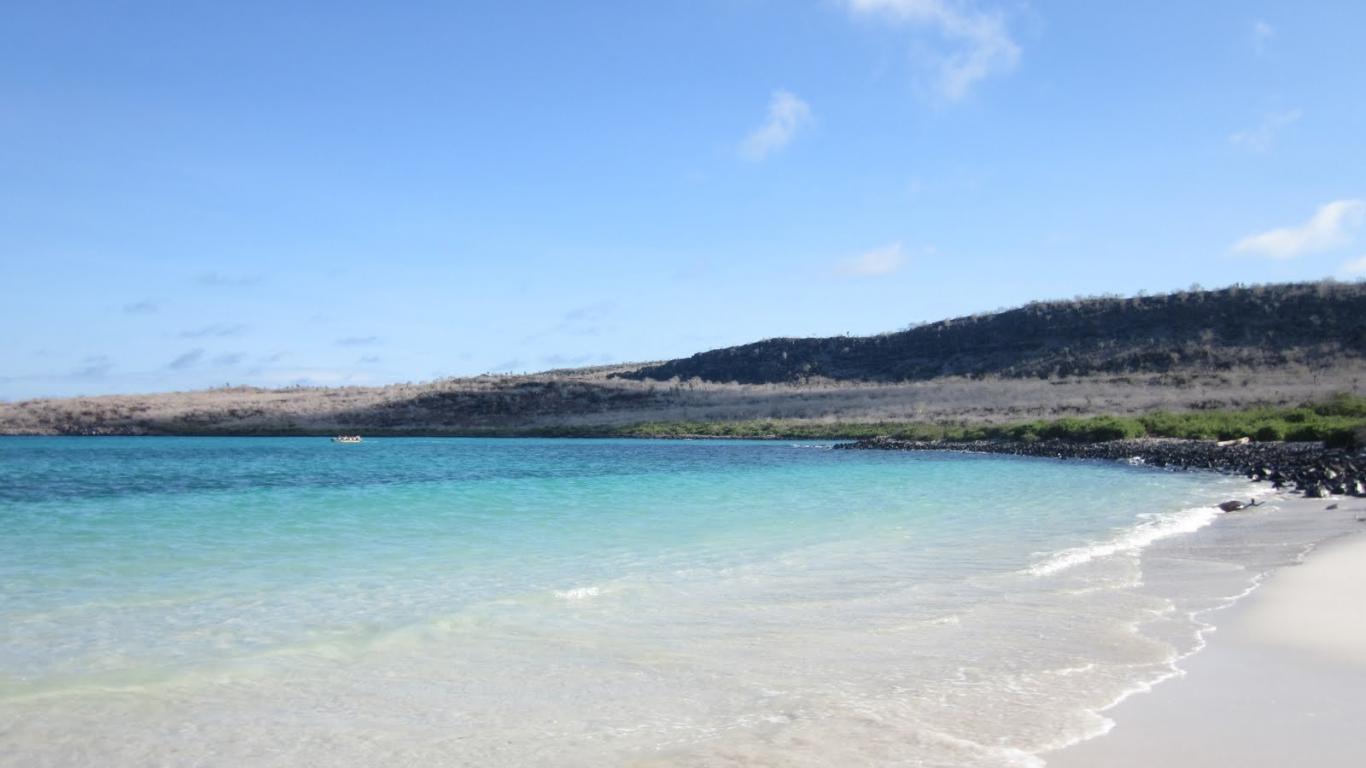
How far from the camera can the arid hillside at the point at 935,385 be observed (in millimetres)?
56375

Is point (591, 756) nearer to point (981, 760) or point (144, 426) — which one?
point (981, 760)

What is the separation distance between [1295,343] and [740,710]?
63.9 metres

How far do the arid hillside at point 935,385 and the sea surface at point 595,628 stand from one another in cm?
4198

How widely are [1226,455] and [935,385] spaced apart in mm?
36671

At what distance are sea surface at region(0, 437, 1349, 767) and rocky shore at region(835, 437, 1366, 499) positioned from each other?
14.6ft

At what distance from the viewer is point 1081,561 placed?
1155 centimetres

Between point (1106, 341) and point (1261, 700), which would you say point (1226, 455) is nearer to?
point (1261, 700)

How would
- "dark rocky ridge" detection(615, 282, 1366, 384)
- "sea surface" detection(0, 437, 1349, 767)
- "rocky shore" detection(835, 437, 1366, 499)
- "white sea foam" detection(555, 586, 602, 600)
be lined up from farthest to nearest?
"dark rocky ridge" detection(615, 282, 1366, 384) < "rocky shore" detection(835, 437, 1366, 499) < "white sea foam" detection(555, 586, 602, 600) < "sea surface" detection(0, 437, 1349, 767)

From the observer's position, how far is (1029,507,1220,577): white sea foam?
11.4 metres

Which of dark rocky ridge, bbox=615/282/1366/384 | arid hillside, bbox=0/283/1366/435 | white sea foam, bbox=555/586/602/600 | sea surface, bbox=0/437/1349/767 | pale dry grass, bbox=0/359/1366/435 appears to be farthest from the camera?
pale dry grass, bbox=0/359/1366/435

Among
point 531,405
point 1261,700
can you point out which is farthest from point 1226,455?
point 531,405

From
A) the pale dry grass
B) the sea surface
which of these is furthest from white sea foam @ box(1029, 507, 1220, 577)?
the pale dry grass

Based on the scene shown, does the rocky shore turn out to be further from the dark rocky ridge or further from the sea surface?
the dark rocky ridge

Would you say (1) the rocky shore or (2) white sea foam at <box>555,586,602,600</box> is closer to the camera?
(2) white sea foam at <box>555,586,602,600</box>
